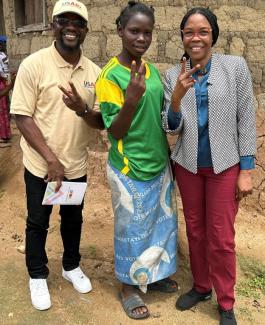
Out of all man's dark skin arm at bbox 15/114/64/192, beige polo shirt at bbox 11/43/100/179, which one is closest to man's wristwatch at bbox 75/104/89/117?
beige polo shirt at bbox 11/43/100/179

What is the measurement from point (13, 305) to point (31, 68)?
1585mm

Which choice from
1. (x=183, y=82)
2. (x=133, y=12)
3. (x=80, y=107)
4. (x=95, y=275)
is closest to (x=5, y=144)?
(x=95, y=275)

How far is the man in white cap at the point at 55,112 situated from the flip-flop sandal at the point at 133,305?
516mm

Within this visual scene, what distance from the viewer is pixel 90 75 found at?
2496 millimetres

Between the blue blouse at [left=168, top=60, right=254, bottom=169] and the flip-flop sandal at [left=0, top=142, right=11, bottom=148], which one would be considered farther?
the flip-flop sandal at [left=0, top=142, right=11, bottom=148]

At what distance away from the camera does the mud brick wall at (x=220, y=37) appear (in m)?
3.40

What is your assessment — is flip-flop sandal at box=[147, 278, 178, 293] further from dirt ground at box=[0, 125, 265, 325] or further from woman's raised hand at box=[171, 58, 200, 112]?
woman's raised hand at box=[171, 58, 200, 112]

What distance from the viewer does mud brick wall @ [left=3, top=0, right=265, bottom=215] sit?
3396mm

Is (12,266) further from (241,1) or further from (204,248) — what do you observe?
(241,1)

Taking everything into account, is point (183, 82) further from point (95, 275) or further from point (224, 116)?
point (95, 275)

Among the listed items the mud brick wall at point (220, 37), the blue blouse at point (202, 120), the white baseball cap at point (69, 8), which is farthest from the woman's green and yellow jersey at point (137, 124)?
the mud brick wall at point (220, 37)

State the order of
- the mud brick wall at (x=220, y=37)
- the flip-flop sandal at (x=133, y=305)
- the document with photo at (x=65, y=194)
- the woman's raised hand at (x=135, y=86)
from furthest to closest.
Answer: the mud brick wall at (x=220, y=37), the flip-flop sandal at (x=133, y=305), the document with photo at (x=65, y=194), the woman's raised hand at (x=135, y=86)

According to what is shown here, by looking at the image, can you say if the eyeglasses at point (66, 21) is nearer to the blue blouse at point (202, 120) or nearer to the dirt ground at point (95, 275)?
the blue blouse at point (202, 120)

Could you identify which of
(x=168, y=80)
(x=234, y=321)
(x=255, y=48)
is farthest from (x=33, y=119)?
(x=255, y=48)
